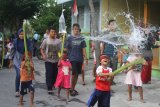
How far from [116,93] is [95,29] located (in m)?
2.55

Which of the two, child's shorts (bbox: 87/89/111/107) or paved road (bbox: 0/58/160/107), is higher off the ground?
child's shorts (bbox: 87/89/111/107)

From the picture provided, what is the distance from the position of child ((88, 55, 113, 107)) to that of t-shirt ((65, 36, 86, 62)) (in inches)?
→ 105

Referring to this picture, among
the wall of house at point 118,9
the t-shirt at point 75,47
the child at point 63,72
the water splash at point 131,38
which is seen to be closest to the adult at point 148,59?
the water splash at point 131,38

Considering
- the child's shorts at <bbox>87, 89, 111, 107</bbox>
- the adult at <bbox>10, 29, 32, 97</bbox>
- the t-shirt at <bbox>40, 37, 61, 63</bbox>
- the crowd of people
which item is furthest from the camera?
the t-shirt at <bbox>40, 37, 61, 63</bbox>

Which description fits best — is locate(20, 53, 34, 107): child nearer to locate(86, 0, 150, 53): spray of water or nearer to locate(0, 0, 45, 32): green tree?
locate(86, 0, 150, 53): spray of water

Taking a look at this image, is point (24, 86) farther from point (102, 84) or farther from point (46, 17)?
point (46, 17)

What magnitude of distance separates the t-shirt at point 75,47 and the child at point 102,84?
2.68m

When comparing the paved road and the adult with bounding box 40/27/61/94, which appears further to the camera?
the adult with bounding box 40/27/61/94

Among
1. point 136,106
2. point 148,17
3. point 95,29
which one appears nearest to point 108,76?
point 136,106

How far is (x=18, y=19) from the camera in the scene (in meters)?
31.6

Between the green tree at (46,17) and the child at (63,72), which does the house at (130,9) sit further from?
the green tree at (46,17)

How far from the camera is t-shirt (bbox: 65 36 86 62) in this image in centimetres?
1012

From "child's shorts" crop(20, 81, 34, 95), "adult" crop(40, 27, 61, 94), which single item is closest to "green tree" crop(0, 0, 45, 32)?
"adult" crop(40, 27, 61, 94)

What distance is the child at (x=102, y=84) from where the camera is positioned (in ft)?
24.2
